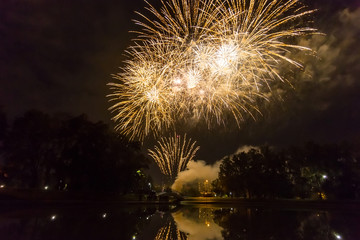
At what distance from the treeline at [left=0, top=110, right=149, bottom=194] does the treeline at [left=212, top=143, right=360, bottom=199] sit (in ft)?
60.9

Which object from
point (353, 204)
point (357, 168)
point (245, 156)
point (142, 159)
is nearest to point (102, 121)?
point (142, 159)

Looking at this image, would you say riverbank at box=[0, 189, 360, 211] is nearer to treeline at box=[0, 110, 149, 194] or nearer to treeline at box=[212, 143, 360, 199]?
treeline at box=[0, 110, 149, 194]

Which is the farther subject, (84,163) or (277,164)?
(277,164)

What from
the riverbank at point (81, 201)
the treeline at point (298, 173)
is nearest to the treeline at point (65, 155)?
the riverbank at point (81, 201)

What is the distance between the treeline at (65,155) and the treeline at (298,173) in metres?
18.6

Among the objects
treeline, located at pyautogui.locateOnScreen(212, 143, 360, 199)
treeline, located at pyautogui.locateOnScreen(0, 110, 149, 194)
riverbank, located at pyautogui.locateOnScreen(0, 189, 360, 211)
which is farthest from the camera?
treeline, located at pyautogui.locateOnScreen(212, 143, 360, 199)

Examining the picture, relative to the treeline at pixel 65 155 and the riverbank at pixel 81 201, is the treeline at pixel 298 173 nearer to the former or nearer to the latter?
the riverbank at pixel 81 201

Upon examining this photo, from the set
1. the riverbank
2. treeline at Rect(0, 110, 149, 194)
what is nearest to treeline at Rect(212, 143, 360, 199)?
the riverbank

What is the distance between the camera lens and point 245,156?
46.6 m

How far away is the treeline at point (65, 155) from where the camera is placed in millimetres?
30203

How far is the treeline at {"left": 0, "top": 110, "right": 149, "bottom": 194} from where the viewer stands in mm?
30203

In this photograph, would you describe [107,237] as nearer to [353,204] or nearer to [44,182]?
[353,204]

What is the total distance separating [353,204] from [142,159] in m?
24.9

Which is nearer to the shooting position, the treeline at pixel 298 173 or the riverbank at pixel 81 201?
the riverbank at pixel 81 201
